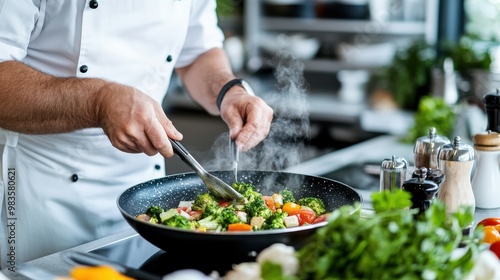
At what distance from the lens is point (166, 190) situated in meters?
1.79

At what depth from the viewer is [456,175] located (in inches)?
65.8

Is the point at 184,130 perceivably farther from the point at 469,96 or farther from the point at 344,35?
the point at 469,96

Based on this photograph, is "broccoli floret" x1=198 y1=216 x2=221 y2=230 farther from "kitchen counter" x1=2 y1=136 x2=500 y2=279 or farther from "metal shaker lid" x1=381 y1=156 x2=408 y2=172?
"metal shaker lid" x1=381 y1=156 x2=408 y2=172

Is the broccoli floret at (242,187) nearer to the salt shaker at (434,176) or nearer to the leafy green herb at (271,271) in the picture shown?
the salt shaker at (434,176)

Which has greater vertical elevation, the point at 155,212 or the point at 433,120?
the point at 155,212

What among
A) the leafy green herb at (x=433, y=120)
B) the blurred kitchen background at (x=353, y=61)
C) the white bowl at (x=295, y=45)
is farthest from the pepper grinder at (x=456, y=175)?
the white bowl at (x=295, y=45)

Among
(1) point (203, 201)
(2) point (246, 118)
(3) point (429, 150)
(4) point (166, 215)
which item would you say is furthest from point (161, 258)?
(3) point (429, 150)

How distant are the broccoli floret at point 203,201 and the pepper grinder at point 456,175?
0.54 metres

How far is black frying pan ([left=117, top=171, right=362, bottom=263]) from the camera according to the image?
133cm

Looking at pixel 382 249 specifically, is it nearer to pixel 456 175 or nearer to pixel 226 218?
pixel 226 218

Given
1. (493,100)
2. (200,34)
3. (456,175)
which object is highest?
(200,34)

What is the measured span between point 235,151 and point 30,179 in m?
0.60

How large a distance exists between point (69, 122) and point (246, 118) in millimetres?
481

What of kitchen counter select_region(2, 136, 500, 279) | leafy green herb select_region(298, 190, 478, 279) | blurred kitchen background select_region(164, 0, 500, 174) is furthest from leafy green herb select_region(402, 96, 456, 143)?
leafy green herb select_region(298, 190, 478, 279)
